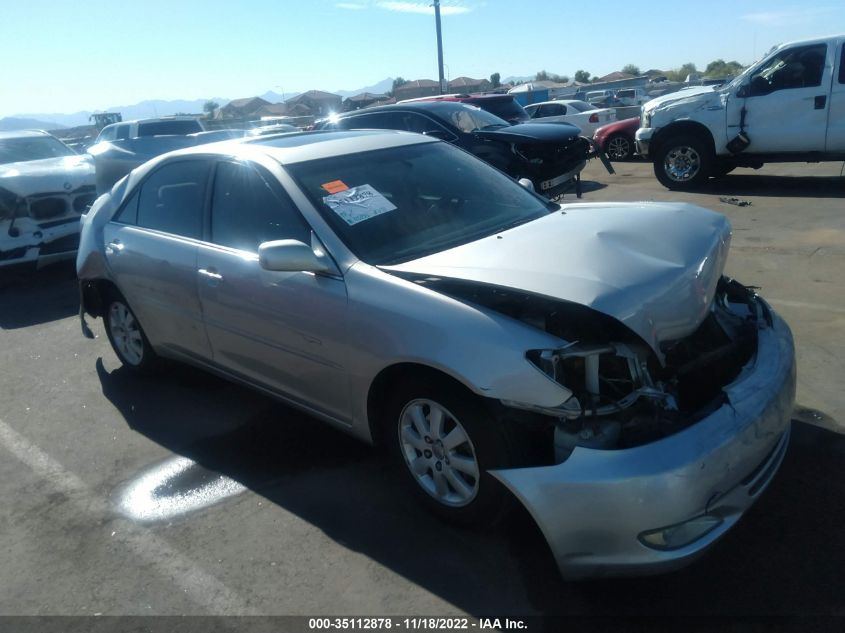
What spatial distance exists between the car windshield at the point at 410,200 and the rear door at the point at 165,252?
905mm

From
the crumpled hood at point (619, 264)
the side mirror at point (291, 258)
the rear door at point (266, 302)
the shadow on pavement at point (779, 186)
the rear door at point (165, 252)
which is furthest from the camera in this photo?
the shadow on pavement at point (779, 186)

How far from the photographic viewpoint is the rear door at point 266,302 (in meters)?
3.37

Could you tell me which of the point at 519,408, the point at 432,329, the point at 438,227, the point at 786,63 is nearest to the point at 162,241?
the point at 438,227

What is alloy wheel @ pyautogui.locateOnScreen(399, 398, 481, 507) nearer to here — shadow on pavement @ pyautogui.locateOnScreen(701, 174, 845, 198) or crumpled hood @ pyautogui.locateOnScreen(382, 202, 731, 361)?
crumpled hood @ pyautogui.locateOnScreen(382, 202, 731, 361)

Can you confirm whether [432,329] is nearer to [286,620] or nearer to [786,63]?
Result: [286,620]

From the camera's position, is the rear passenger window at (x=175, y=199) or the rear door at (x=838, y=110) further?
the rear door at (x=838, y=110)

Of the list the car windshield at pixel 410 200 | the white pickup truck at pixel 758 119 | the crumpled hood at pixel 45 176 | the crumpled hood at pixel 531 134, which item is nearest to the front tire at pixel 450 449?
the car windshield at pixel 410 200

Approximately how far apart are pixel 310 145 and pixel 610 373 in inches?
86.6

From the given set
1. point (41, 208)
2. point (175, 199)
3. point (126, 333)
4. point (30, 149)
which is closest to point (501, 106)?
point (30, 149)

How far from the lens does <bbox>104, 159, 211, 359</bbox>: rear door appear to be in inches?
166

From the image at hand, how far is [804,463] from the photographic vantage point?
3.46 meters

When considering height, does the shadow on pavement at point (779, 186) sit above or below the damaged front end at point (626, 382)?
below

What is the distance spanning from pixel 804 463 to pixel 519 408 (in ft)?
5.54

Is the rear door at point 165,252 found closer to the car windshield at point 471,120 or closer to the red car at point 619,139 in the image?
the car windshield at point 471,120
